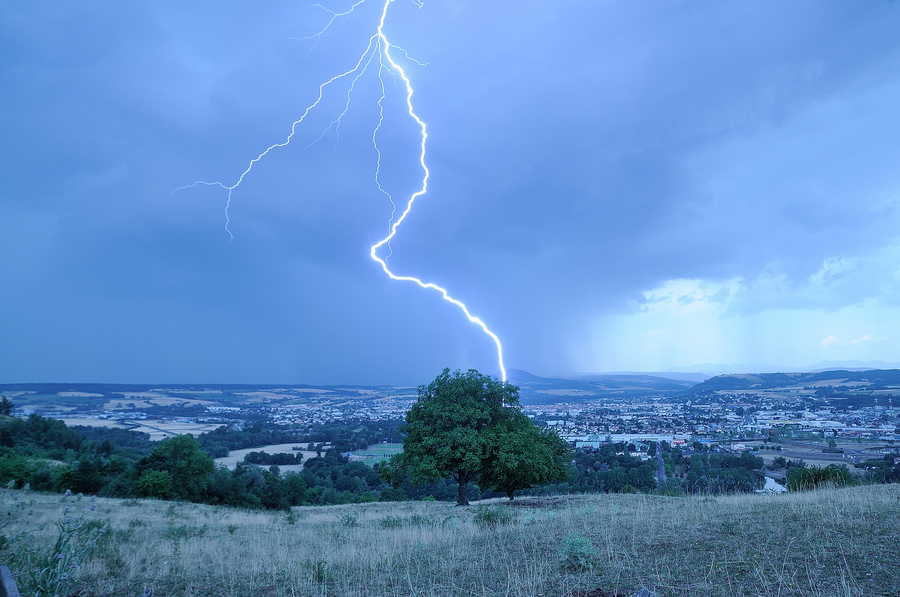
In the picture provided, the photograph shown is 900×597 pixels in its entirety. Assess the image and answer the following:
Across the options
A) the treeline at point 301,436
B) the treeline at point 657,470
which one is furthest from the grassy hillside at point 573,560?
the treeline at point 301,436

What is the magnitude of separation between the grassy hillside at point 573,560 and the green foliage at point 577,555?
0.02m

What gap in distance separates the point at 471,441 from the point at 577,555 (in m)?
13.5

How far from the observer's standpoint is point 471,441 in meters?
18.9

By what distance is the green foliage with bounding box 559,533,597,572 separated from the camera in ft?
18.4

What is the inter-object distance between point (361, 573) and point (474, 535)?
3362mm

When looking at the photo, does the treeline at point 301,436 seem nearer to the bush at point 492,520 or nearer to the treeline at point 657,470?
the treeline at point 657,470

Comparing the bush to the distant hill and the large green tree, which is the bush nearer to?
the large green tree

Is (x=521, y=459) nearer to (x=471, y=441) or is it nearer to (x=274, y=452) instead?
(x=471, y=441)

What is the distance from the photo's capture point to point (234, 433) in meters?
82.3

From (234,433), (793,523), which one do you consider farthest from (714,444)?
(234,433)

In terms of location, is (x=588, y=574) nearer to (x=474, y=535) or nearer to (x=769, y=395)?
(x=474, y=535)

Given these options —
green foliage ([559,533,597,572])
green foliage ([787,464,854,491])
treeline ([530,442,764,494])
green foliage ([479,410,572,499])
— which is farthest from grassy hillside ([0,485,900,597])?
treeline ([530,442,764,494])

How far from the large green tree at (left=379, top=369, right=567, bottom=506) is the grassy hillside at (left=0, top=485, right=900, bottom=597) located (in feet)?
32.2

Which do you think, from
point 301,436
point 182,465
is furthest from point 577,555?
point 301,436
